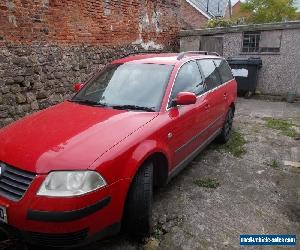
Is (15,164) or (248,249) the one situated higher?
(15,164)

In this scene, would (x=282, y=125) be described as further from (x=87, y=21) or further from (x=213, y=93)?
(x=87, y=21)

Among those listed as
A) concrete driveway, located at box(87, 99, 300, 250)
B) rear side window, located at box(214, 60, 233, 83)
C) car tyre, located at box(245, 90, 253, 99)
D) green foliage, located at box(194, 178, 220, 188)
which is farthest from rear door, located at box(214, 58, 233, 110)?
Result: car tyre, located at box(245, 90, 253, 99)

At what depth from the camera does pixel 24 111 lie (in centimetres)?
678

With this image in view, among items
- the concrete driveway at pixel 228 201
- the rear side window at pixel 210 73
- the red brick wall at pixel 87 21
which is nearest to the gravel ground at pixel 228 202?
the concrete driveway at pixel 228 201

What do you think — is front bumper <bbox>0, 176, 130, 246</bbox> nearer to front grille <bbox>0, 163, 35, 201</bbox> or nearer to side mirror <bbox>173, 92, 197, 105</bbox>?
front grille <bbox>0, 163, 35, 201</bbox>

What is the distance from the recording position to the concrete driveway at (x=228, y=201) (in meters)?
3.40

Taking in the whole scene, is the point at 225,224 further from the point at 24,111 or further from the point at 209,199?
the point at 24,111

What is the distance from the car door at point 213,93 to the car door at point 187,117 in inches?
8.2

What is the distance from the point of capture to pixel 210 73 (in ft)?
17.7

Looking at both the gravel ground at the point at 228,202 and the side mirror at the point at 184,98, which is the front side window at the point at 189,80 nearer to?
the side mirror at the point at 184,98

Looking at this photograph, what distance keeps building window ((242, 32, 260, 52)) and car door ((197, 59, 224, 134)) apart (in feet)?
19.4

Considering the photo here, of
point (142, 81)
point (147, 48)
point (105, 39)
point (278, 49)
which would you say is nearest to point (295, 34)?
point (278, 49)

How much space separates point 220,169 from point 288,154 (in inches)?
58.8

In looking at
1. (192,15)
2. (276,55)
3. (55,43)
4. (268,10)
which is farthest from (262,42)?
(192,15)
